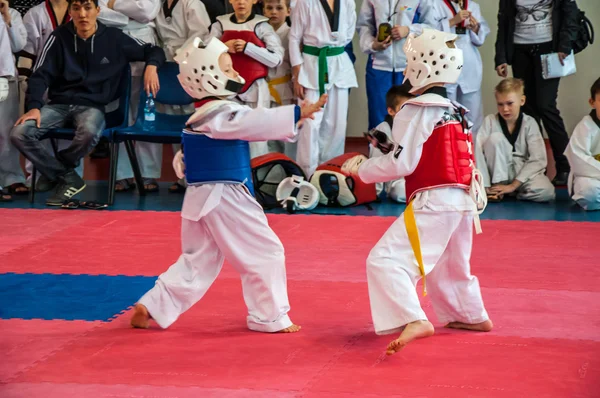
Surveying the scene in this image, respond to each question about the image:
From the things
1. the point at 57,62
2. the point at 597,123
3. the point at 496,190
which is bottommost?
the point at 496,190

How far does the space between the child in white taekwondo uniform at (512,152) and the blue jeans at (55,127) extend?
3.24 meters

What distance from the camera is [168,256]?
5.49m

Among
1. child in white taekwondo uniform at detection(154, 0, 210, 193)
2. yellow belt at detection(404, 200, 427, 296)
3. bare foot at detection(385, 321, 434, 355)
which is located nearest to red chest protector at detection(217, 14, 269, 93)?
child in white taekwondo uniform at detection(154, 0, 210, 193)

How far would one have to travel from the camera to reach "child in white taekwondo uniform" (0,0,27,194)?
7.56m

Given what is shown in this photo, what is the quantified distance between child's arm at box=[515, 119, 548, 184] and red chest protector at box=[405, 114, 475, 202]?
4060 mm

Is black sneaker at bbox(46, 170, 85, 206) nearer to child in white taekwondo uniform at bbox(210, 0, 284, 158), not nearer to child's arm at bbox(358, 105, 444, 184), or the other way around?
child in white taekwondo uniform at bbox(210, 0, 284, 158)

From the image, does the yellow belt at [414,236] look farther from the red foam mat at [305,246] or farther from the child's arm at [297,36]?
the child's arm at [297,36]

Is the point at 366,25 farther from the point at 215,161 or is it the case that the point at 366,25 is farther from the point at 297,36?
the point at 215,161

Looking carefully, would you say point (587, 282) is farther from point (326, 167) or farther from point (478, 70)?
point (478, 70)

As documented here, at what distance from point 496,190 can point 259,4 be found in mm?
2919

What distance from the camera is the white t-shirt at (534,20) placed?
813 centimetres

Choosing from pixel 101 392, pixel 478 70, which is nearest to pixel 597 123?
pixel 478 70


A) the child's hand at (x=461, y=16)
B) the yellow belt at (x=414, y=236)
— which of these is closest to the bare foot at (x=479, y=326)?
the yellow belt at (x=414, y=236)

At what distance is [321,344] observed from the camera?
145 inches
